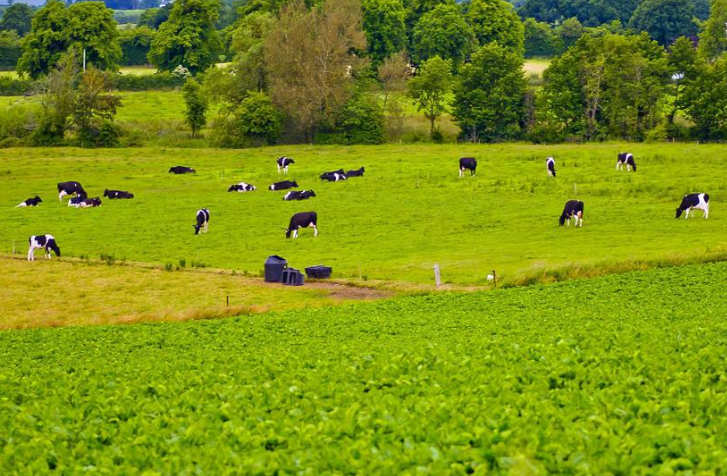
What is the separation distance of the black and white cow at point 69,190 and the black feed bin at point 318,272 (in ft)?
102

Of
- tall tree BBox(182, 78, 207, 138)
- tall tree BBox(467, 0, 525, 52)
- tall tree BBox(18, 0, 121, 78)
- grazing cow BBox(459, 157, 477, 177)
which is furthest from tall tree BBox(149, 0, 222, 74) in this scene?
Result: grazing cow BBox(459, 157, 477, 177)

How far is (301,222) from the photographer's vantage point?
5538cm

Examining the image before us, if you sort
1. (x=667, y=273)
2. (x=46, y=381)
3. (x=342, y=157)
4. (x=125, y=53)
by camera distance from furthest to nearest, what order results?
1. (x=125, y=53)
2. (x=342, y=157)
3. (x=667, y=273)
4. (x=46, y=381)

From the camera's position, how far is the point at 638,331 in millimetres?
23062

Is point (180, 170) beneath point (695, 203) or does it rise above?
above

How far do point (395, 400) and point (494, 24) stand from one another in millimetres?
133283

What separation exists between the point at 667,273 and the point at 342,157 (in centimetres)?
5725

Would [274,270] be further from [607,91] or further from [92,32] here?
[92,32]

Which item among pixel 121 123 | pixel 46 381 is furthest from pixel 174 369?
pixel 121 123

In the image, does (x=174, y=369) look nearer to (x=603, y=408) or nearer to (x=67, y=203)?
(x=603, y=408)

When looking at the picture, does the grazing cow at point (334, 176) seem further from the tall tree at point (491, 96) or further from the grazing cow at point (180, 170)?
the tall tree at point (491, 96)

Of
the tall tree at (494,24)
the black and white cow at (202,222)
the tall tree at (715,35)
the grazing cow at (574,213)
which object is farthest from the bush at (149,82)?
the grazing cow at (574,213)

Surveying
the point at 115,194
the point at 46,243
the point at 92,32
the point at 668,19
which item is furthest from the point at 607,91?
the point at 668,19

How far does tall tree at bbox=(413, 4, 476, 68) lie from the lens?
137875 mm
